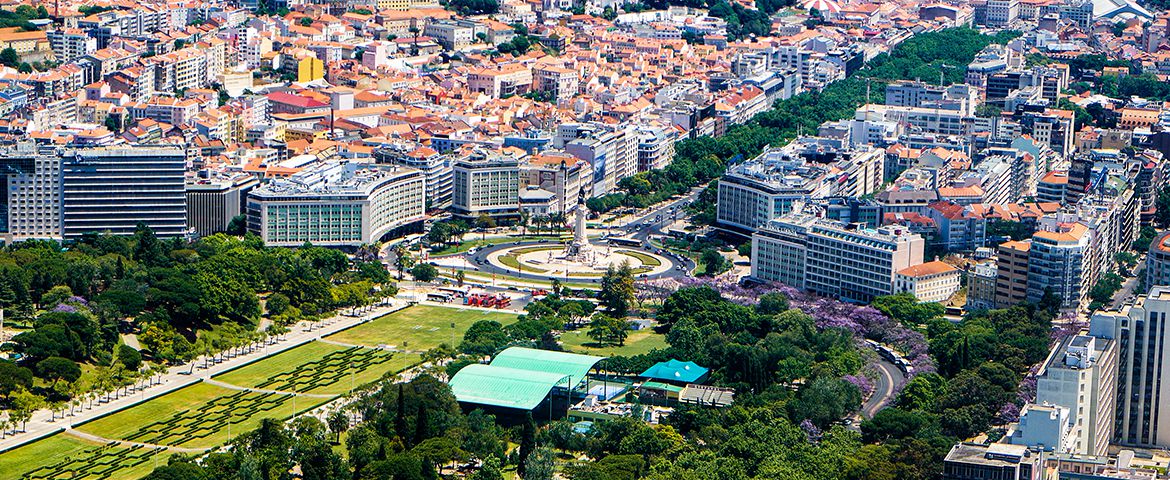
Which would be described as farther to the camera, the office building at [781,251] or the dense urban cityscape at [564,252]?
the office building at [781,251]

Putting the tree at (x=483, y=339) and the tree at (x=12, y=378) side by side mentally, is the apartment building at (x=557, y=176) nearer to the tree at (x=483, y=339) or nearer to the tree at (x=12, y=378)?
the tree at (x=483, y=339)

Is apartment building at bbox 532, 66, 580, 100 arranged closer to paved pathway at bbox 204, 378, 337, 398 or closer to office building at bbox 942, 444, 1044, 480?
paved pathway at bbox 204, 378, 337, 398

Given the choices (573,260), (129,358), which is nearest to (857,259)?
(573,260)

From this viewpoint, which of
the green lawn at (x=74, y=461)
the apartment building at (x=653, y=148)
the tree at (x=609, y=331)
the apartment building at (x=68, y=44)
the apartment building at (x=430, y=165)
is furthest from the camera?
the apartment building at (x=68, y=44)

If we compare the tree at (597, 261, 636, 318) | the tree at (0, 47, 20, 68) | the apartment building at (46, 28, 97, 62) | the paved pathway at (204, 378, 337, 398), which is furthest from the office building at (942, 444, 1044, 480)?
the apartment building at (46, 28, 97, 62)

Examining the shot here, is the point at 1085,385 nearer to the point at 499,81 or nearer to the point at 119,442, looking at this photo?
the point at 119,442

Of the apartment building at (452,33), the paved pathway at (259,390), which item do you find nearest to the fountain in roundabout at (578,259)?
the paved pathway at (259,390)
